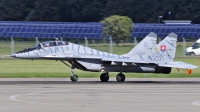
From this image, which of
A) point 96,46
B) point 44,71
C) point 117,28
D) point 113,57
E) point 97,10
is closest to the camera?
point 113,57

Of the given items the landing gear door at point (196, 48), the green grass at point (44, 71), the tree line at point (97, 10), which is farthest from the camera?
the tree line at point (97, 10)

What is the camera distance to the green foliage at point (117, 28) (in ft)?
214

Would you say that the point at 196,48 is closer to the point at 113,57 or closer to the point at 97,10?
the point at 113,57

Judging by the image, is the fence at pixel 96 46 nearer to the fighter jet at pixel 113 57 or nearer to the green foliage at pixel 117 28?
the green foliage at pixel 117 28

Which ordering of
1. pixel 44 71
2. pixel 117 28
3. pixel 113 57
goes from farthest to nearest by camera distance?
pixel 117 28 → pixel 44 71 → pixel 113 57

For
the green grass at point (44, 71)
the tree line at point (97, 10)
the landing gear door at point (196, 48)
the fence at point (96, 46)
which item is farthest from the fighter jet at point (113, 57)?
the tree line at point (97, 10)

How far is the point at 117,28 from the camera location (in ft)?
218

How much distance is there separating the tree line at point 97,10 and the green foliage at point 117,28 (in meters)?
23.6

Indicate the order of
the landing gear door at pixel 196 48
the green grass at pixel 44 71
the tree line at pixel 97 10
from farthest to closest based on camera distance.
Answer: the tree line at pixel 97 10, the landing gear door at pixel 196 48, the green grass at pixel 44 71
